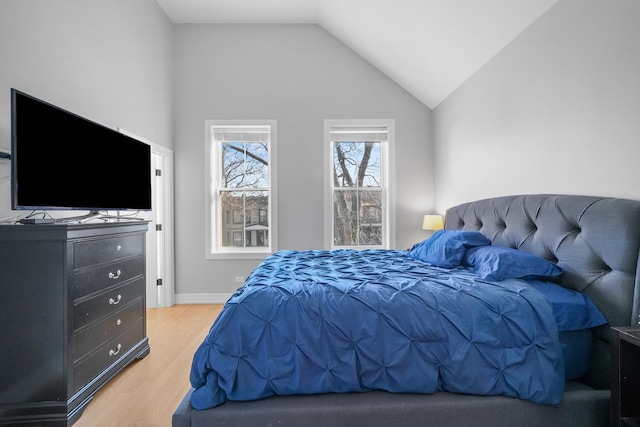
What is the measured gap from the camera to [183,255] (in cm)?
379

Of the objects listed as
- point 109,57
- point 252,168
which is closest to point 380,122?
point 252,168

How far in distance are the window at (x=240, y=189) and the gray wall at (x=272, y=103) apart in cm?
17

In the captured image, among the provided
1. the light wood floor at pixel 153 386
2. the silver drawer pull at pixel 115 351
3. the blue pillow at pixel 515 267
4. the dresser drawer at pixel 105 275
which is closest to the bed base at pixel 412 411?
the blue pillow at pixel 515 267

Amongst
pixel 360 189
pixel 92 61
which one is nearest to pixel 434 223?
pixel 360 189

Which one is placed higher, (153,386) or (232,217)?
(232,217)

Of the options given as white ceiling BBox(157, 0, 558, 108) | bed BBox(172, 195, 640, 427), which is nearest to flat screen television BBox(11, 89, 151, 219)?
bed BBox(172, 195, 640, 427)

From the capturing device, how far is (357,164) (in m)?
3.96

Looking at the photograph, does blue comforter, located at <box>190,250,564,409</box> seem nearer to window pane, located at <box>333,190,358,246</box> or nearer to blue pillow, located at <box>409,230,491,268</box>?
blue pillow, located at <box>409,230,491,268</box>

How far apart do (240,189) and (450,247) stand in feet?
9.01

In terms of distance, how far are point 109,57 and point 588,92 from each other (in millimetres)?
3577

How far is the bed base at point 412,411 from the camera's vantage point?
1.23 metres

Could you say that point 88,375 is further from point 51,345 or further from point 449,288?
point 449,288

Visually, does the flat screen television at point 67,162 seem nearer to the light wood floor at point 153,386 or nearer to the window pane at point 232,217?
the light wood floor at point 153,386

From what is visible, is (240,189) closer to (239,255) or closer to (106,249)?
(239,255)
